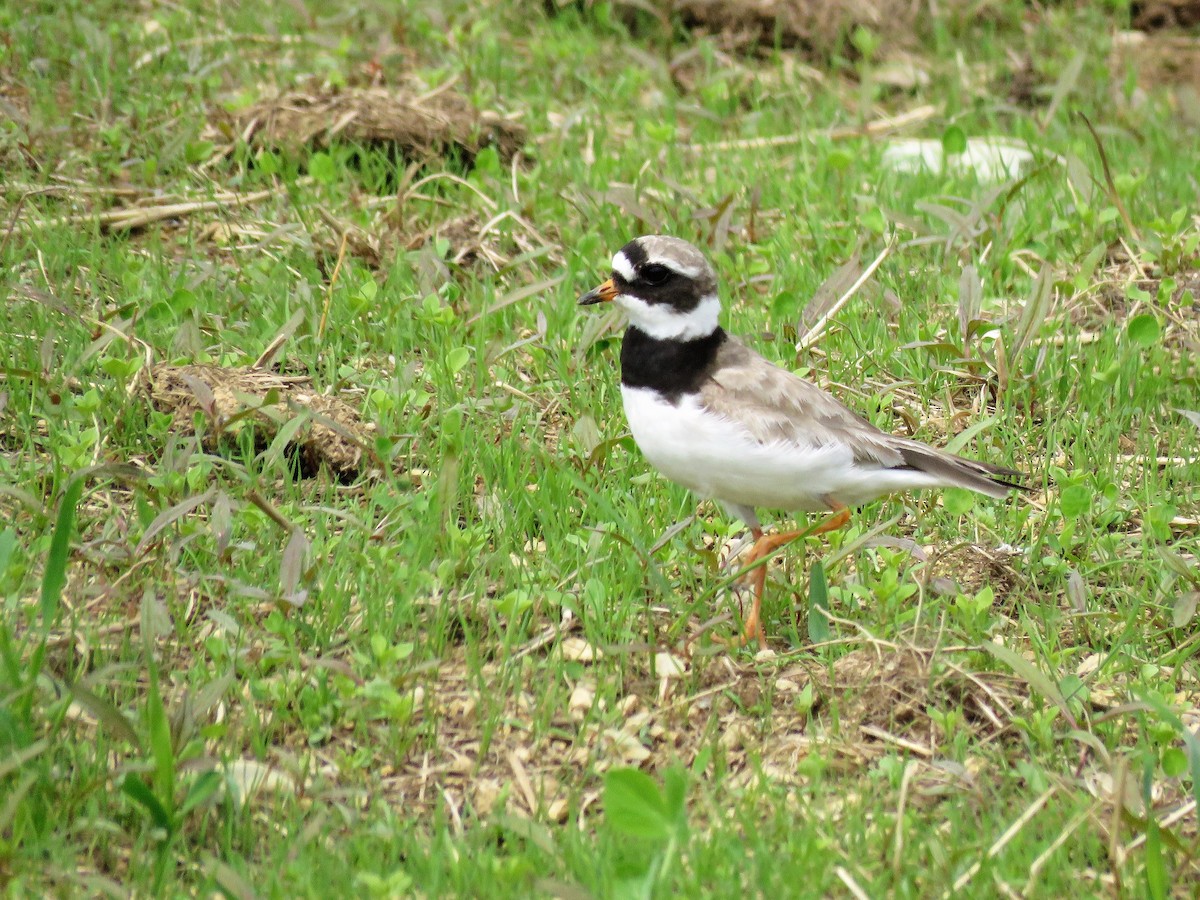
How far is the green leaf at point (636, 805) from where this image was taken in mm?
3500

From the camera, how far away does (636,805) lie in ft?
11.5

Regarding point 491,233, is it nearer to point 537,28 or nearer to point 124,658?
point 537,28

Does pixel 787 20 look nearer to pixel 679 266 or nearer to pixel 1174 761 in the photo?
pixel 679 266

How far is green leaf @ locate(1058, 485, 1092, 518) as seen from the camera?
5082 mm

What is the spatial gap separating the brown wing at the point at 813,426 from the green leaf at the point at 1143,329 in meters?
1.58

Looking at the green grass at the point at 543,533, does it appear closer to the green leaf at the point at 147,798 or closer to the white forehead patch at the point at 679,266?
the green leaf at the point at 147,798

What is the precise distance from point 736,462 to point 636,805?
4.76ft

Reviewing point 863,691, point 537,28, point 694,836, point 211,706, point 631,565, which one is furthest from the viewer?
point 537,28

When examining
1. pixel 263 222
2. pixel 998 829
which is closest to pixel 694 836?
pixel 998 829

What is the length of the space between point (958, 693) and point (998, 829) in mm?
714

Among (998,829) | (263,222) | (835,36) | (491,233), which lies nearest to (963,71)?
(835,36)

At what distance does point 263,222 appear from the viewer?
7105 mm

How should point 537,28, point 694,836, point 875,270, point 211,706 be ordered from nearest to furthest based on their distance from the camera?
point 694,836, point 211,706, point 875,270, point 537,28

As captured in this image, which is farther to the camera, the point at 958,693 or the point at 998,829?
the point at 958,693
